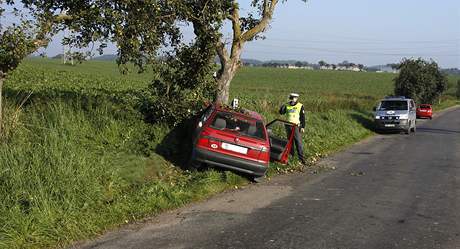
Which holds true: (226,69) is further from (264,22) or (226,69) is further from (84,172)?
(84,172)

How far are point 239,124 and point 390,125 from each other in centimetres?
1688

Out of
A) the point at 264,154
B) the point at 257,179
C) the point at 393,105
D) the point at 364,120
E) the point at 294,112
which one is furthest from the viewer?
the point at 364,120

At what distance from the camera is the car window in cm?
2653

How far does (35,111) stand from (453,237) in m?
8.22

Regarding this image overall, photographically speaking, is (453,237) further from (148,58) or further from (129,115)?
(129,115)

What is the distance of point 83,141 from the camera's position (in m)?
10.5

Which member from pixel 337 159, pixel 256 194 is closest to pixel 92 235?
pixel 256 194

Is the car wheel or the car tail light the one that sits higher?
the car tail light

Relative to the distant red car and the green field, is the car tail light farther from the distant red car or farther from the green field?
the distant red car

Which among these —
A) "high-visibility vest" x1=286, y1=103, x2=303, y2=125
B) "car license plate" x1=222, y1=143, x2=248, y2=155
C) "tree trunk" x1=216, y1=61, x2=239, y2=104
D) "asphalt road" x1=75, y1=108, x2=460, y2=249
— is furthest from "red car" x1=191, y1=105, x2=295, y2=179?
"high-visibility vest" x1=286, y1=103, x2=303, y2=125

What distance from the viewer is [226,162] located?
33.8ft

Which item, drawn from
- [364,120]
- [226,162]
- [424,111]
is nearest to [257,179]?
[226,162]

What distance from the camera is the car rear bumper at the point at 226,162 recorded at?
10219 millimetres

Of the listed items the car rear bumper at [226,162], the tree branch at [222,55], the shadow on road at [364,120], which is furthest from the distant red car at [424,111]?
the car rear bumper at [226,162]
